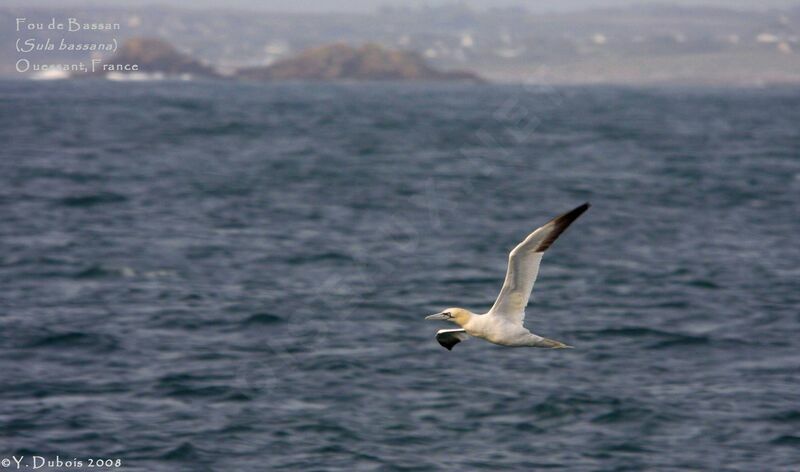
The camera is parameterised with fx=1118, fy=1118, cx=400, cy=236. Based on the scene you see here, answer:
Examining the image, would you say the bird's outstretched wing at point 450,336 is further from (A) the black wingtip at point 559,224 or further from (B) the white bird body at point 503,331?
(A) the black wingtip at point 559,224

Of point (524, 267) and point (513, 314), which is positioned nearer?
point (524, 267)

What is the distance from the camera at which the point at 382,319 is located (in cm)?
2797

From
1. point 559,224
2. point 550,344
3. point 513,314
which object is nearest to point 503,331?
point 513,314

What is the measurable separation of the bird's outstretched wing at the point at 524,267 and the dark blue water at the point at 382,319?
485 cm

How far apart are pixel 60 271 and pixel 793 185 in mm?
39771

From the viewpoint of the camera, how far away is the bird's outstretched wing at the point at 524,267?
13539 mm

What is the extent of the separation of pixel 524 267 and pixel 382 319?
13970 mm

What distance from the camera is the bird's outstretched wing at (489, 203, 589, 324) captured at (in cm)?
1354

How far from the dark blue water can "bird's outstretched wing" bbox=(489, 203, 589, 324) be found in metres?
4.85

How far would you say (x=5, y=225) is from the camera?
133 ft

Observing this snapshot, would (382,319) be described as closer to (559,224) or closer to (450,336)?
(450,336)

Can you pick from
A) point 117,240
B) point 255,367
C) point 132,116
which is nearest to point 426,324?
point 255,367

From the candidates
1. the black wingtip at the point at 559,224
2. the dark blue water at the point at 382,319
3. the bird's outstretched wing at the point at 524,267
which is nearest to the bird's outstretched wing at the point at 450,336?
the bird's outstretched wing at the point at 524,267

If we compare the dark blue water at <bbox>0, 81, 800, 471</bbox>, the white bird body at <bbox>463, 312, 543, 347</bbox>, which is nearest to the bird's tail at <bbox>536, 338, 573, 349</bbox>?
the white bird body at <bbox>463, 312, 543, 347</bbox>
